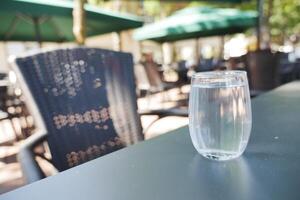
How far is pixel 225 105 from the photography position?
2.20 feet

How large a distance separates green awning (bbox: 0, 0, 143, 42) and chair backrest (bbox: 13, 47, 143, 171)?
96.5 inches

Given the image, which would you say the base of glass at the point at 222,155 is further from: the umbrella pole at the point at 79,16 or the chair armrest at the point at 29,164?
the umbrella pole at the point at 79,16

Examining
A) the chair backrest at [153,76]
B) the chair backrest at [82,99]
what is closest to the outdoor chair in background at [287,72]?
the chair backrest at [153,76]

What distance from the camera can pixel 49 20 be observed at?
5.46 m

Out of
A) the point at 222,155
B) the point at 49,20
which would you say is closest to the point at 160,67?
the point at 49,20

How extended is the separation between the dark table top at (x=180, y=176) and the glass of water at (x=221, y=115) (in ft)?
0.09

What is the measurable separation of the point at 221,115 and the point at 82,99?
2.74 ft

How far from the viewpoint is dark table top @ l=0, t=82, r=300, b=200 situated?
0.53 meters

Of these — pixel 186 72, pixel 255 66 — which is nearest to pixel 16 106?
pixel 255 66

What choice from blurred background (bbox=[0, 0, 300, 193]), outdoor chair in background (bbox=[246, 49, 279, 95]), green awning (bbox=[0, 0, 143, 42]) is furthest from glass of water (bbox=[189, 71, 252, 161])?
green awning (bbox=[0, 0, 143, 42])

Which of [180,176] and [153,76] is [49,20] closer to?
[153,76]

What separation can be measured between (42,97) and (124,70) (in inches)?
16.4

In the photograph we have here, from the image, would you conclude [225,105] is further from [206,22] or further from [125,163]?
[206,22]

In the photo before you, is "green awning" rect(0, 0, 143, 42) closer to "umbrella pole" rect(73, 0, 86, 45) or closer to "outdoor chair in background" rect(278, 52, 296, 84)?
"umbrella pole" rect(73, 0, 86, 45)
